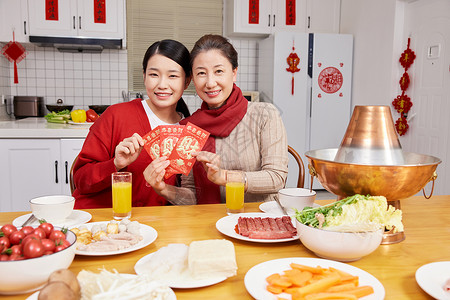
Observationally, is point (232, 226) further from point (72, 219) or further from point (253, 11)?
point (253, 11)

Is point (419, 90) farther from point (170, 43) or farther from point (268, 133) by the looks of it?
point (170, 43)

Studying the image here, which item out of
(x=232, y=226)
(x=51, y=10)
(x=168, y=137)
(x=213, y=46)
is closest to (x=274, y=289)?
(x=232, y=226)

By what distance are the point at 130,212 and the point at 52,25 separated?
10.7 ft

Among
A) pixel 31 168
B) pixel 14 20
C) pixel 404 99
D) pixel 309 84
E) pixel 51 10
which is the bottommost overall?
pixel 31 168

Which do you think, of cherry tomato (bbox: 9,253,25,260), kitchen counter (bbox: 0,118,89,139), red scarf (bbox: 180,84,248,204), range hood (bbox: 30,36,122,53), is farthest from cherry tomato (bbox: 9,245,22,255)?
range hood (bbox: 30,36,122,53)

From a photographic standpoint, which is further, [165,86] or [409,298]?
[165,86]

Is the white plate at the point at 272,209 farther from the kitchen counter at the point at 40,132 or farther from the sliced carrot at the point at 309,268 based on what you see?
the kitchen counter at the point at 40,132

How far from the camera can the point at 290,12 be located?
170 inches

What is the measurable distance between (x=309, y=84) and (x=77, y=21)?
2.57m

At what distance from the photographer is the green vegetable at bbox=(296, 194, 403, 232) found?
909 millimetres

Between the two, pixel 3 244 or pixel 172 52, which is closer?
pixel 3 244

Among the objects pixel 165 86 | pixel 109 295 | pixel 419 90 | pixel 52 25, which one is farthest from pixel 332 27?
pixel 109 295

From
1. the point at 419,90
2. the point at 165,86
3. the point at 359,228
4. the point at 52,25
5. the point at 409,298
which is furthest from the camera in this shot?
the point at 52,25

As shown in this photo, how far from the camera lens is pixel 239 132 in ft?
5.94
